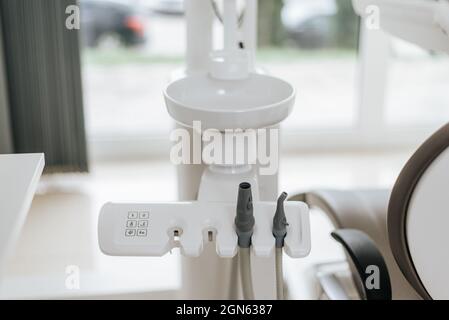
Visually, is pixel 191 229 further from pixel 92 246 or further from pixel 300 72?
pixel 300 72

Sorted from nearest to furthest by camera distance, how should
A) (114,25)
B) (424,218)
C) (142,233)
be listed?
(142,233) < (424,218) < (114,25)

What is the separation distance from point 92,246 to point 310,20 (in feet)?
4.79

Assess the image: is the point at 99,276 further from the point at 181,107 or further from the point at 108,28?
the point at 108,28

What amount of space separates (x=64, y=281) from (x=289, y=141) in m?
0.85

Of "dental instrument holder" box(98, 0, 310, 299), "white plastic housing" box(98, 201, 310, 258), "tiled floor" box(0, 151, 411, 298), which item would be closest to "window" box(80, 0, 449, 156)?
"tiled floor" box(0, 151, 411, 298)

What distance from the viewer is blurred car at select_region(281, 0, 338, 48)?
207 centimetres

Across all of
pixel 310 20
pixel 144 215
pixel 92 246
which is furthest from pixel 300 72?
pixel 144 215

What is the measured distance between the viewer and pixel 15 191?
71 cm

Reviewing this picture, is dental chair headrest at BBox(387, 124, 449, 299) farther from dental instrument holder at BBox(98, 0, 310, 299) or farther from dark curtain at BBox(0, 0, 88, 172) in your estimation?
dark curtain at BBox(0, 0, 88, 172)

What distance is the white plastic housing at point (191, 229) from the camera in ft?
2.63
